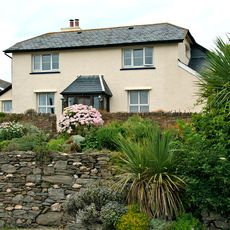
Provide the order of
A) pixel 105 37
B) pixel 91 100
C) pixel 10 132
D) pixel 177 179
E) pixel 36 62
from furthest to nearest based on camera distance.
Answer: pixel 36 62
pixel 105 37
pixel 91 100
pixel 10 132
pixel 177 179

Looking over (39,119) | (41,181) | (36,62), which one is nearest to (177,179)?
(41,181)

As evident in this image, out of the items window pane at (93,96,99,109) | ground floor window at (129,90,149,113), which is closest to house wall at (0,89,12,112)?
window pane at (93,96,99,109)

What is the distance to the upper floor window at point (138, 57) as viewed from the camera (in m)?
26.6

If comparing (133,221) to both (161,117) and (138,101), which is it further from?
(138,101)

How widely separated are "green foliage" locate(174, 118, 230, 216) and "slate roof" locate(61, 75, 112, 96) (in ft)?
56.2

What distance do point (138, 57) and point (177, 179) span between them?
1850cm

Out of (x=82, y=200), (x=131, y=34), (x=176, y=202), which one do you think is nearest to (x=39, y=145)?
(x=82, y=200)

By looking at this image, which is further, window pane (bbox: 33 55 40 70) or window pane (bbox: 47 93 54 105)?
window pane (bbox: 33 55 40 70)

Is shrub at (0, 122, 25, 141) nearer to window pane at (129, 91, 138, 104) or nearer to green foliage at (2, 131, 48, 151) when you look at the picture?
green foliage at (2, 131, 48, 151)

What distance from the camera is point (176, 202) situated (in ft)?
29.3

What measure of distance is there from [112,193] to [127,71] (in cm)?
1805

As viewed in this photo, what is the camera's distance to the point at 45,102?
93.4ft

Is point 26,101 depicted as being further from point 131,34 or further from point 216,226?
point 216,226

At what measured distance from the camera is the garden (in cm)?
827
